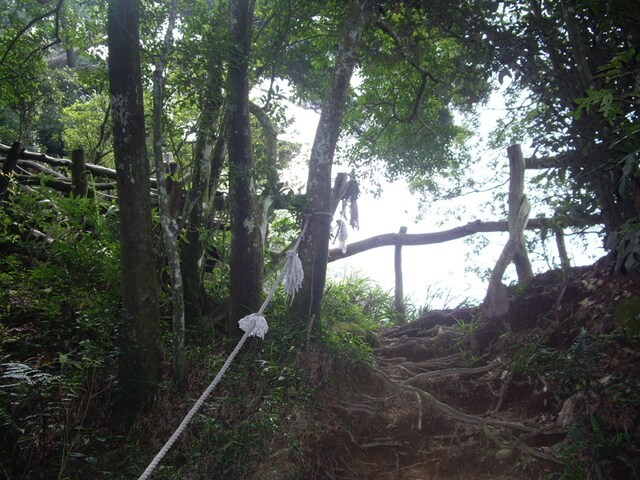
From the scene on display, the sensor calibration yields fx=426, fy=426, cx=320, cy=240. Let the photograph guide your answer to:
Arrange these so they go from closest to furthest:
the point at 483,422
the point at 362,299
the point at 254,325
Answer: the point at 254,325 < the point at 483,422 < the point at 362,299

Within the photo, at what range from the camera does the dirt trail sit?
10.8 ft

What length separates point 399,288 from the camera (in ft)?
23.0

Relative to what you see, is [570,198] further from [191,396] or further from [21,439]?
[21,439]

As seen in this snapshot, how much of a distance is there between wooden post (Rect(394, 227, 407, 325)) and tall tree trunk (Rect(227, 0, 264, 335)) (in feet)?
10.3

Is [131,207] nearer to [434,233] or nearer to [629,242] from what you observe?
[629,242]

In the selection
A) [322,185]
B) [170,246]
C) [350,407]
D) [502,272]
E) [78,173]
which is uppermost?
[78,173]

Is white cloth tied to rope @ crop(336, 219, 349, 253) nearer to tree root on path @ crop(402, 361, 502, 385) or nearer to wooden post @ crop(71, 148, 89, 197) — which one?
tree root on path @ crop(402, 361, 502, 385)

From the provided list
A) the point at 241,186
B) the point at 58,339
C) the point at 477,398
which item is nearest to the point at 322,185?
the point at 241,186

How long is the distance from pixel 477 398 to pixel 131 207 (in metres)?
3.69

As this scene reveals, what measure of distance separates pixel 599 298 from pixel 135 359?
14.2ft

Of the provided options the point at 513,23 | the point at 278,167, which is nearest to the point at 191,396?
the point at 278,167

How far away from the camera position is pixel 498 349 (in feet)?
14.9

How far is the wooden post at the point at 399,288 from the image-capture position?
21.7ft

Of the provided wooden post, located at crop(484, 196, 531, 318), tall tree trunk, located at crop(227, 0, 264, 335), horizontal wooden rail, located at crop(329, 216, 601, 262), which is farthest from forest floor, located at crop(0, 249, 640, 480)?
horizontal wooden rail, located at crop(329, 216, 601, 262)
